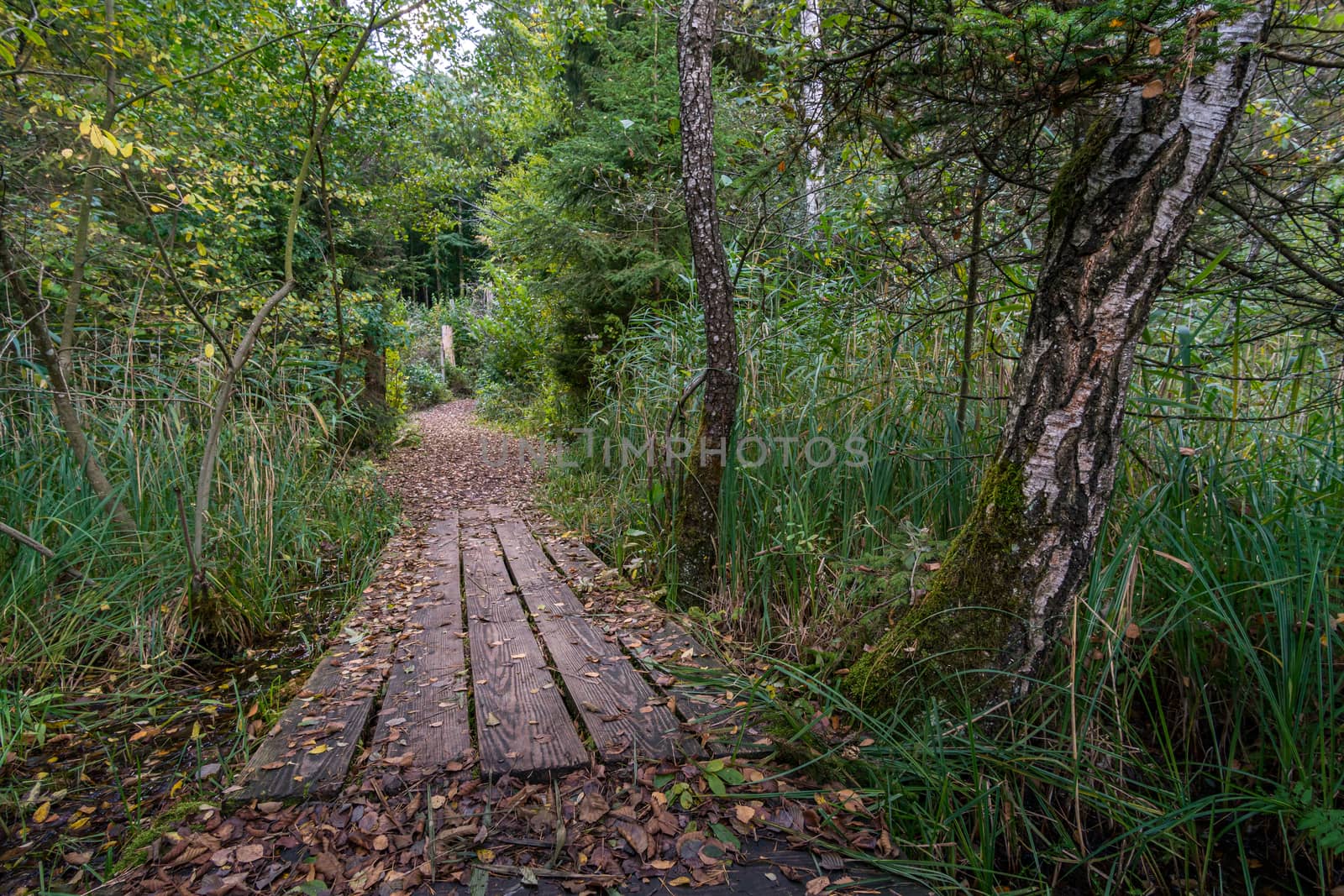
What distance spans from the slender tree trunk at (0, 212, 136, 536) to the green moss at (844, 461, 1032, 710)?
341 cm

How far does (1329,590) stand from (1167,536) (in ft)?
1.07

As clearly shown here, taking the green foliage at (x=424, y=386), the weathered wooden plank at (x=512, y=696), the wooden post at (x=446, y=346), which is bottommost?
the weathered wooden plank at (x=512, y=696)

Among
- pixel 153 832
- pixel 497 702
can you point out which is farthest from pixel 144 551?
pixel 497 702

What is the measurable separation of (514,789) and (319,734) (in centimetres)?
72

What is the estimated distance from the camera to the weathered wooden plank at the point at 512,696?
172 cm

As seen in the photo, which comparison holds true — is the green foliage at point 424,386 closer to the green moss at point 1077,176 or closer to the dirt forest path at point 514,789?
the dirt forest path at point 514,789

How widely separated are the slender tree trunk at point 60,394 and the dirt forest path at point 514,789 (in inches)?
53.2

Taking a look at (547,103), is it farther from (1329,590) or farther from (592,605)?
(1329,590)

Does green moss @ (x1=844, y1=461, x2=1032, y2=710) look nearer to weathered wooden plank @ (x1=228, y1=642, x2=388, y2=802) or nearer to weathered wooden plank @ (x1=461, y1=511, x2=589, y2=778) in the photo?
weathered wooden plank @ (x1=461, y1=511, x2=589, y2=778)

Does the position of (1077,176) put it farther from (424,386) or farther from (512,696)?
(424,386)

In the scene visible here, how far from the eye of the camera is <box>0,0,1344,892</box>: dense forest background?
1.47m

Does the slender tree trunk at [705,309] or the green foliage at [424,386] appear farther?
the green foliage at [424,386]

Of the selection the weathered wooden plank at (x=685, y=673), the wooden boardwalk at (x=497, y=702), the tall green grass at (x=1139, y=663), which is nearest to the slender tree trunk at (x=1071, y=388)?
the tall green grass at (x=1139, y=663)

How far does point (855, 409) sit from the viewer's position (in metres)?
2.73
